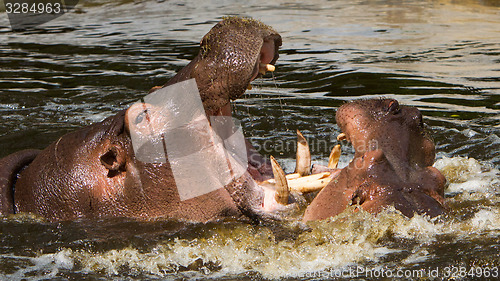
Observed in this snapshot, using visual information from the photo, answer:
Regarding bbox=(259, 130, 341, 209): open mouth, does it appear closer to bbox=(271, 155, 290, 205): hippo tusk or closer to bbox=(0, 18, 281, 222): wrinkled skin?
bbox=(271, 155, 290, 205): hippo tusk

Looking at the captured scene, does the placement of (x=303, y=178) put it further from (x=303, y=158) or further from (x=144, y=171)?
(x=144, y=171)

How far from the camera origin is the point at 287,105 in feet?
26.2

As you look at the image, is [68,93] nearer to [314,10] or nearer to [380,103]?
[380,103]

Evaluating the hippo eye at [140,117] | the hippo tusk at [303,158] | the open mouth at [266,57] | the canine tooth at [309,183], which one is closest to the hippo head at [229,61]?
the open mouth at [266,57]

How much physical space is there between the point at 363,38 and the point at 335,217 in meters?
8.09

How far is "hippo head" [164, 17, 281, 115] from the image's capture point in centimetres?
403

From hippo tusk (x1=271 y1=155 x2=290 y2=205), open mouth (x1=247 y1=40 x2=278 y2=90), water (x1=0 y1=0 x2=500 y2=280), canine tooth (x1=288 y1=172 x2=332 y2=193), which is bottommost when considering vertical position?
water (x1=0 y1=0 x2=500 y2=280)

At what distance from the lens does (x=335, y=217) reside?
409cm

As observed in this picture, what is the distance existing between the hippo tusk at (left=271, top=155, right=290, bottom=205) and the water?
200 millimetres

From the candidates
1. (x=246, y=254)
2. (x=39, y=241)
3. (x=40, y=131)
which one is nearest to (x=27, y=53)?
(x=40, y=131)

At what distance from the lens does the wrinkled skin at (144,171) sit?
4.07 m

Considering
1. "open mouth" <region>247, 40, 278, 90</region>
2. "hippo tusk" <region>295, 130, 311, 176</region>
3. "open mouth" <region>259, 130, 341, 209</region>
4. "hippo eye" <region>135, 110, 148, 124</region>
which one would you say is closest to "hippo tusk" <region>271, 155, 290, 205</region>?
"open mouth" <region>259, 130, 341, 209</region>

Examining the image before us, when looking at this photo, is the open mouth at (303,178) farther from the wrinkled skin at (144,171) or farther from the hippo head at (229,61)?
the hippo head at (229,61)

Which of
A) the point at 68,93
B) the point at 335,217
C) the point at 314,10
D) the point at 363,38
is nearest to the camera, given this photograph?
the point at 335,217
